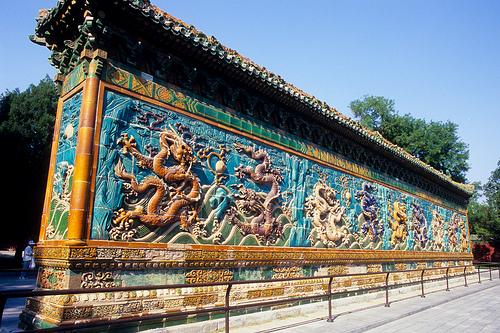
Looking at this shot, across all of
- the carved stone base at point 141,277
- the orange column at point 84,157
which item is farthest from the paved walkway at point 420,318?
the orange column at point 84,157

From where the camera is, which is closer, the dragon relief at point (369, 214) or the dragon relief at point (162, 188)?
the dragon relief at point (162, 188)

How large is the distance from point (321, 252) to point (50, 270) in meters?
6.37

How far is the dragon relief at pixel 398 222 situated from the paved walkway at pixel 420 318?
2993 mm

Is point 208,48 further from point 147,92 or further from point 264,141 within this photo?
point 264,141

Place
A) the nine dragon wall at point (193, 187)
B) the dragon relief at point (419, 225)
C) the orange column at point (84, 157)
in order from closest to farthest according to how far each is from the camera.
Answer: the orange column at point (84, 157) < the nine dragon wall at point (193, 187) < the dragon relief at point (419, 225)

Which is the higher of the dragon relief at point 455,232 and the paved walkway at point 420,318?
the dragon relief at point 455,232

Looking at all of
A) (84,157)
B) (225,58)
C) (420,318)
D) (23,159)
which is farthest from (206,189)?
(23,159)

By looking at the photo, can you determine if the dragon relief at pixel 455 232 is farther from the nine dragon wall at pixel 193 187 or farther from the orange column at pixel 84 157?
the orange column at pixel 84 157

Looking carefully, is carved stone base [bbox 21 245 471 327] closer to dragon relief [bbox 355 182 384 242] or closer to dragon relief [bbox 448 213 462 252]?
dragon relief [bbox 355 182 384 242]

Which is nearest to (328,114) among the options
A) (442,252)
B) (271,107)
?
(271,107)

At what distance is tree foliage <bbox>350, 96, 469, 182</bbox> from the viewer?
3441 cm

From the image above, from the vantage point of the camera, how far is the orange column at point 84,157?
5250mm

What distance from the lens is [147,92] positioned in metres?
6.47

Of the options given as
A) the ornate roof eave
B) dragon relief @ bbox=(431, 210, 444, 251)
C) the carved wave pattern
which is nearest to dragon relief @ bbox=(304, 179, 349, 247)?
the carved wave pattern
